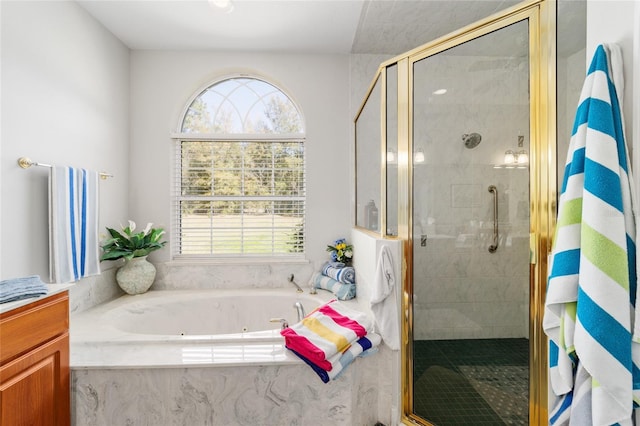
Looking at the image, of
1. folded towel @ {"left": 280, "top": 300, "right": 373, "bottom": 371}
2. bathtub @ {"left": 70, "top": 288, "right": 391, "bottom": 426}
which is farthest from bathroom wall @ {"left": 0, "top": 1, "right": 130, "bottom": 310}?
folded towel @ {"left": 280, "top": 300, "right": 373, "bottom": 371}

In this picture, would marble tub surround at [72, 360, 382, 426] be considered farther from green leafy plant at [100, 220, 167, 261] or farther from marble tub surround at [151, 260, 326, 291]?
marble tub surround at [151, 260, 326, 291]

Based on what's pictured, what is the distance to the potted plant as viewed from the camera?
2.44 metres

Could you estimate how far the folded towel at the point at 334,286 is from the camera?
94.3 inches

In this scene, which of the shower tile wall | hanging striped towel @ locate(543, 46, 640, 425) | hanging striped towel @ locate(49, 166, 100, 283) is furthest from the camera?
hanging striped towel @ locate(49, 166, 100, 283)

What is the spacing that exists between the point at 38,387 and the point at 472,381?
1.91 metres

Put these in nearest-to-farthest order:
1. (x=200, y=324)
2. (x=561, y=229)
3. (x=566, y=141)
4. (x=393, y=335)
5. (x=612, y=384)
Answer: (x=612, y=384), (x=561, y=229), (x=566, y=141), (x=393, y=335), (x=200, y=324)

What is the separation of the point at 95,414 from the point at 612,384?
199 cm

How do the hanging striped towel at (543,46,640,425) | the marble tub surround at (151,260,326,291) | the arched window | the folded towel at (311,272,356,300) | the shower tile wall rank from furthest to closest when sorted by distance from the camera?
the arched window → the marble tub surround at (151,260,326,291) → the folded towel at (311,272,356,300) → the shower tile wall → the hanging striped towel at (543,46,640,425)

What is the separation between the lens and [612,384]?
856 mm

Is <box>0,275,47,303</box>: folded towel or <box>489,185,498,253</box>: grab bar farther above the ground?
<box>489,185,498,253</box>: grab bar

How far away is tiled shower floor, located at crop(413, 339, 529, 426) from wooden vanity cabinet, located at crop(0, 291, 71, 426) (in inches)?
65.2

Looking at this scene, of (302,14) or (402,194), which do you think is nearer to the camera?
(402,194)

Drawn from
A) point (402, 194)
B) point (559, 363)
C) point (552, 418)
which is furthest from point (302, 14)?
point (552, 418)

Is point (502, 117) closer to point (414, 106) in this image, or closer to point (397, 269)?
point (414, 106)
